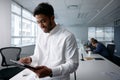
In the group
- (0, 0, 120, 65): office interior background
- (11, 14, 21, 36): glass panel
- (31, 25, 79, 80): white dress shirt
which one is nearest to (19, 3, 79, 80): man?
(31, 25, 79, 80): white dress shirt

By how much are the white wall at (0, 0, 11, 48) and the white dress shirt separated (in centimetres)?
364

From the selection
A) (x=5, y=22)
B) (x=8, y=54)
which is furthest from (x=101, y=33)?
(x=8, y=54)

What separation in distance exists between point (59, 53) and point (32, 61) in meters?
0.31

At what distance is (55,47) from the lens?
1224 millimetres

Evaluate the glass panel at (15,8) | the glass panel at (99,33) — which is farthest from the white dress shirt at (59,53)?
the glass panel at (99,33)

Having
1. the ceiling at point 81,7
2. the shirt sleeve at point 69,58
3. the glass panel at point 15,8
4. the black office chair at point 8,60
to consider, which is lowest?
the black office chair at point 8,60

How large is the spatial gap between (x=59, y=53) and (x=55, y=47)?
58 mm

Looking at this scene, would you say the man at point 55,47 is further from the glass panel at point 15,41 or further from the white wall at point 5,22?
the glass panel at point 15,41

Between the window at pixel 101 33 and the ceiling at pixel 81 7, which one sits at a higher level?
the ceiling at pixel 81 7

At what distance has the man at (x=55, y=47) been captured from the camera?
1.16 m

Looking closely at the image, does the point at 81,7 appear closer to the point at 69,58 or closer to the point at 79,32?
the point at 69,58

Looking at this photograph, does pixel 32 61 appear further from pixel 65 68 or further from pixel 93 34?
pixel 93 34

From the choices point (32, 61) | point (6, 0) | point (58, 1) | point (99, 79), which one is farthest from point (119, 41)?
point (32, 61)

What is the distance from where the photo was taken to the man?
1155 mm
